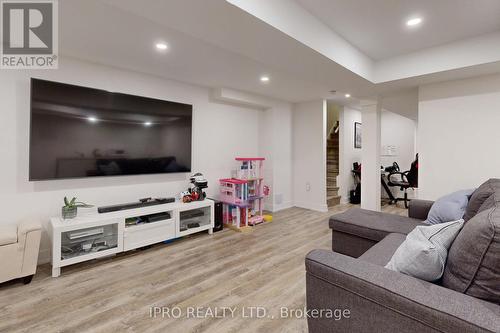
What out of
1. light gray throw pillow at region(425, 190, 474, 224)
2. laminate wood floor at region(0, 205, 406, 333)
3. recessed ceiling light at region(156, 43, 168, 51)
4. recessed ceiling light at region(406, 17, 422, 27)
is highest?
recessed ceiling light at region(406, 17, 422, 27)

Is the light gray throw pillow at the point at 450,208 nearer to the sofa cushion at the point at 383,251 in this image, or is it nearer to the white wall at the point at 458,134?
the sofa cushion at the point at 383,251

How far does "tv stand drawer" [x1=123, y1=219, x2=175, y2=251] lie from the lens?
2.67 metres

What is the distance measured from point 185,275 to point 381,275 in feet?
5.85

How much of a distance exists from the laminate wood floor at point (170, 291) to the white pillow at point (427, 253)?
2.78ft

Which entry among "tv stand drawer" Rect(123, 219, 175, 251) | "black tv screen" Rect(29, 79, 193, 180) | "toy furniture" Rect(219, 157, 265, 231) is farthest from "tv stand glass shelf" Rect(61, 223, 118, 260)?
"toy furniture" Rect(219, 157, 265, 231)

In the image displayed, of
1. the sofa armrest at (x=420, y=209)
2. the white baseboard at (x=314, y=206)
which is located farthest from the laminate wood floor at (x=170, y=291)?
the white baseboard at (x=314, y=206)

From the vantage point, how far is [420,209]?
8.43ft

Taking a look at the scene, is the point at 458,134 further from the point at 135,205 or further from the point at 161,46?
the point at 135,205

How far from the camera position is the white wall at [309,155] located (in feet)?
15.4

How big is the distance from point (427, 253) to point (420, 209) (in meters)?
1.81

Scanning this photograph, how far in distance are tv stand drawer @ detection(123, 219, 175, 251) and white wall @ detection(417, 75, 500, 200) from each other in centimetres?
334

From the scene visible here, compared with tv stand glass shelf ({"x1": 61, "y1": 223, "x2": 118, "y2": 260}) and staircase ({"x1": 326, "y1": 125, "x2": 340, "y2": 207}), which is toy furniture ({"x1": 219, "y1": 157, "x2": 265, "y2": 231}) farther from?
staircase ({"x1": 326, "y1": 125, "x2": 340, "y2": 207})

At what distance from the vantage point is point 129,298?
1.93 m

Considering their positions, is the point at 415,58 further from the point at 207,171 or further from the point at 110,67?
the point at 110,67
